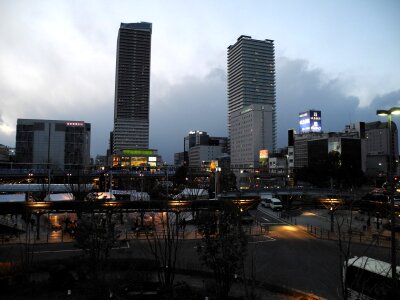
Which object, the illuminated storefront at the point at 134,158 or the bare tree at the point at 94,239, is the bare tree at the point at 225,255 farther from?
the illuminated storefront at the point at 134,158

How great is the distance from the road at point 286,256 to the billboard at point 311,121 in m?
113

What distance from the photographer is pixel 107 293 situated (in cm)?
1327

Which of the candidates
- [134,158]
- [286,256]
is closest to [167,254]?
[286,256]

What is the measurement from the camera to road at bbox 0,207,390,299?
54.7 feet

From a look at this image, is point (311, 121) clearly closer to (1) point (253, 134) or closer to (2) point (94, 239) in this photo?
(1) point (253, 134)

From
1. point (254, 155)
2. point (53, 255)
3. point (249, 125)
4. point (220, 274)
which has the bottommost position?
point (53, 255)

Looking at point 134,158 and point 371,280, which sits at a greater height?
point 134,158

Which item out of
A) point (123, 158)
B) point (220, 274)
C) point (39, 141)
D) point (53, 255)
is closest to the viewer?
point (220, 274)

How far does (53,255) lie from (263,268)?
46.4 feet

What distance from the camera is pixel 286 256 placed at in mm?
22203

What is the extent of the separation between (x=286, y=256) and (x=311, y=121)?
405ft

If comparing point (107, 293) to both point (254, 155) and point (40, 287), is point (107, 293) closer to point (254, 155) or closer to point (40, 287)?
point (40, 287)

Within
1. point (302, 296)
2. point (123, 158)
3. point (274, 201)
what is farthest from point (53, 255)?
point (123, 158)

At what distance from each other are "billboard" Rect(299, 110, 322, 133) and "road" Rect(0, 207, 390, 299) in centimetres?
11305
